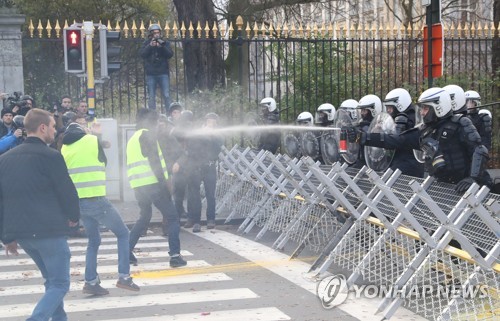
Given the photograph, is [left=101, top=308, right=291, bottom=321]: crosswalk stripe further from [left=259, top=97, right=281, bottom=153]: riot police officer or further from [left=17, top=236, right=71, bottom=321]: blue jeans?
[left=259, top=97, right=281, bottom=153]: riot police officer

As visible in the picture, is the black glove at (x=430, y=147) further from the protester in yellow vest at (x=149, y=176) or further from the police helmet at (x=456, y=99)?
the protester in yellow vest at (x=149, y=176)

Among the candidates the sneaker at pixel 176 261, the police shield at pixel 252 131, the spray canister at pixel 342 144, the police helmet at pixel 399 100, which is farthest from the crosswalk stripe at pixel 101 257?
the police shield at pixel 252 131

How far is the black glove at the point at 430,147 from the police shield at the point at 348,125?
1720 mm

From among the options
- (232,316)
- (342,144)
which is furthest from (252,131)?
(232,316)

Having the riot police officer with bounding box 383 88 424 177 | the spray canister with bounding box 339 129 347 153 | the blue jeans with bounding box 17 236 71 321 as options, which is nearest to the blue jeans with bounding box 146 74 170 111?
the spray canister with bounding box 339 129 347 153

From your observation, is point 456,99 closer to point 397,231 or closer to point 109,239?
point 397,231

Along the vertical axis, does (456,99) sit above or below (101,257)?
above

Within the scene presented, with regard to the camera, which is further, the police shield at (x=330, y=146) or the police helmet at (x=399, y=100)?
the police shield at (x=330, y=146)

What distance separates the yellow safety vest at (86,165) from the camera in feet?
26.7

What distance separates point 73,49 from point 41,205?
A: 8.15 meters

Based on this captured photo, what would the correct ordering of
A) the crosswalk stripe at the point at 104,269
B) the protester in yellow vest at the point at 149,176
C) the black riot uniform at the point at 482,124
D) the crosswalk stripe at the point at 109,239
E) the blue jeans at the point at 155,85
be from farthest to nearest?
the blue jeans at the point at 155,85, the crosswalk stripe at the point at 109,239, the black riot uniform at the point at 482,124, the protester in yellow vest at the point at 149,176, the crosswalk stripe at the point at 104,269

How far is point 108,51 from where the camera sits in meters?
14.4

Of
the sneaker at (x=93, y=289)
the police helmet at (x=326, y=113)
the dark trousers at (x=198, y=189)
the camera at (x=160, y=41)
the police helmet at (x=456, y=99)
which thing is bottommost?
the sneaker at (x=93, y=289)

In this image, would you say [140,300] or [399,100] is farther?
[399,100]
